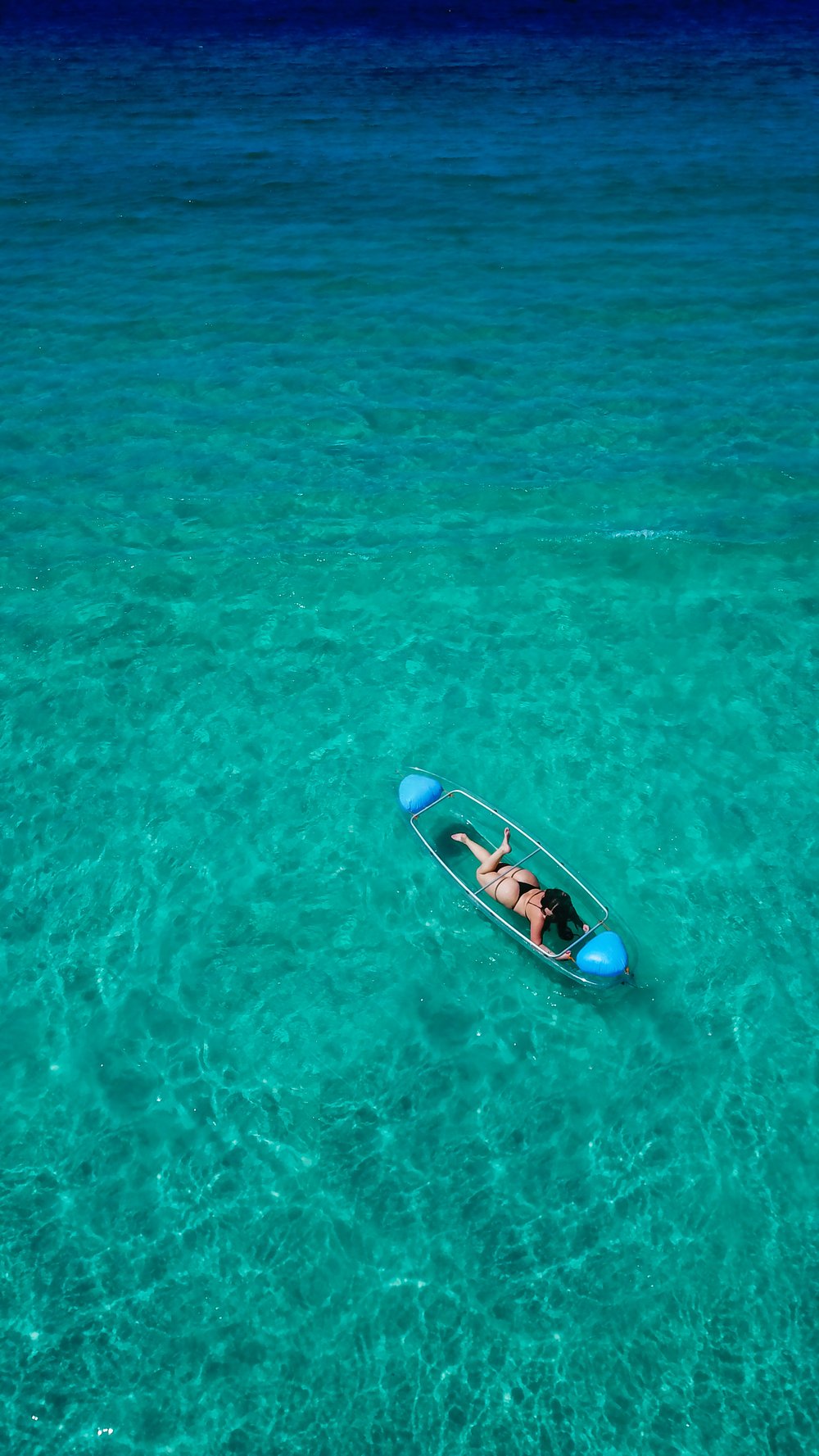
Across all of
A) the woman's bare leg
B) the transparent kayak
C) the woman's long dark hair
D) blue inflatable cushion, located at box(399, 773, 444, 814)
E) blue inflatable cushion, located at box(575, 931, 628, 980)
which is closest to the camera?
blue inflatable cushion, located at box(575, 931, 628, 980)

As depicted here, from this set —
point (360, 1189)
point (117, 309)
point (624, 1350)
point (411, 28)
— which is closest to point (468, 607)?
point (360, 1189)

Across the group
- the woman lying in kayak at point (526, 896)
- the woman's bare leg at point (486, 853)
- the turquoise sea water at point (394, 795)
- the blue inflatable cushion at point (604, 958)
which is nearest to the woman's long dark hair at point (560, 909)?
the woman lying in kayak at point (526, 896)

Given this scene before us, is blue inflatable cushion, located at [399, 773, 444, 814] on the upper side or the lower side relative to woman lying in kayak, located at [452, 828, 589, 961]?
upper

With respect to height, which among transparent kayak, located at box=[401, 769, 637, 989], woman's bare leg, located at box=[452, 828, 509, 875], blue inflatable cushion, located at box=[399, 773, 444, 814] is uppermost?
blue inflatable cushion, located at box=[399, 773, 444, 814]

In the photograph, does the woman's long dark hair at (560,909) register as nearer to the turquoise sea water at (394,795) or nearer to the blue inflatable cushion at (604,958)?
the blue inflatable cushion at (604,958)

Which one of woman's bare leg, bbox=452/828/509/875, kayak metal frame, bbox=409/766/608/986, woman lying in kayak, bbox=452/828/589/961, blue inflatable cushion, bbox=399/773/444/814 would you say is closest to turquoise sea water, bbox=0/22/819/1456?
kayak metal frame, bbox=409/766/608/986

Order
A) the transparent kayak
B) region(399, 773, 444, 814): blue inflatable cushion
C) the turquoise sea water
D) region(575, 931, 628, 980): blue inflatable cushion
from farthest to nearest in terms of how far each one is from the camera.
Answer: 1. region(399, 773, 444, 814): blue inflatable cushion
2. the transparent kayak
3. region(575, 931, 628, 980): blue inflatable cushion
4. the turquoise sea water

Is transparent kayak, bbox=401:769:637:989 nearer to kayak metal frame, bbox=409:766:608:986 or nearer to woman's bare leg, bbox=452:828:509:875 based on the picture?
kayak metal frame, bbox=409:766:608:986
